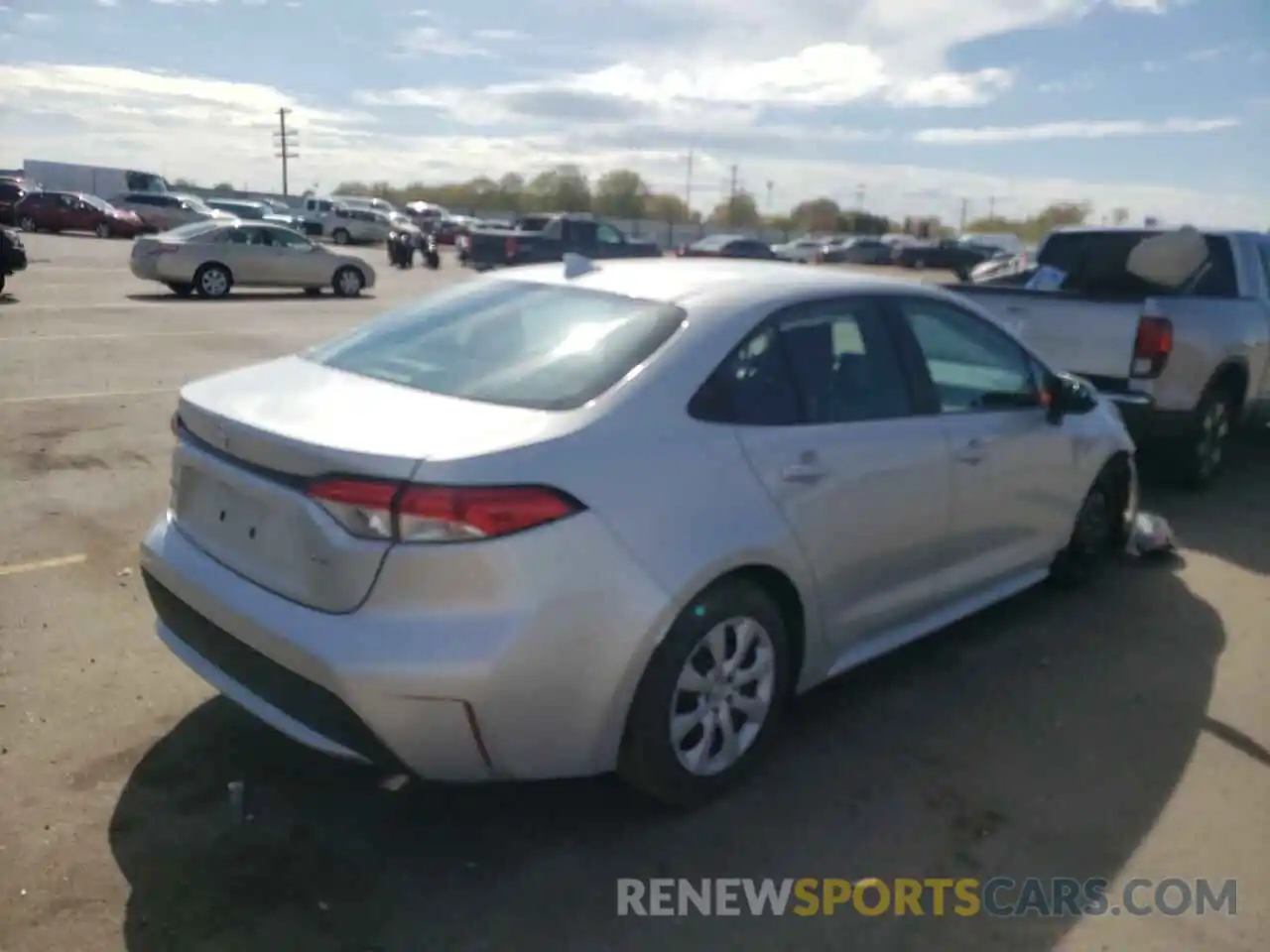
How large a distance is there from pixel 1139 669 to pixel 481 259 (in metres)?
28.7

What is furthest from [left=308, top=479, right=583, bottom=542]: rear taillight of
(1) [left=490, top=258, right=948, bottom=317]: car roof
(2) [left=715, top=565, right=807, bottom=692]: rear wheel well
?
(1) [left=490, top=258, right=948, bottom=317]: car roof

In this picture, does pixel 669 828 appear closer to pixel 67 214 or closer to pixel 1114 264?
pixel 1114 264

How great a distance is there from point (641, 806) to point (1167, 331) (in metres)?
5.18

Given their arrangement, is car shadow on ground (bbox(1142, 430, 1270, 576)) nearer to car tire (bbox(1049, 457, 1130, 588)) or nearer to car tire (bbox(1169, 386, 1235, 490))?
car tire (bbox(1169, 386, 1235, 490))

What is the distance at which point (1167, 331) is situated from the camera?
6773 millimetres

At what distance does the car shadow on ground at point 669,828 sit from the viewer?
2.82 meters

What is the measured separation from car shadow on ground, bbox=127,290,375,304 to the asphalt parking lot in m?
14.3

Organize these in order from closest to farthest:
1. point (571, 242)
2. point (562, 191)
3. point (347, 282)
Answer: point (347, 282) < point (571, 242) < point (562, 191)

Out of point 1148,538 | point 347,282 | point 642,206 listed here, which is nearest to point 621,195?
point 642,206

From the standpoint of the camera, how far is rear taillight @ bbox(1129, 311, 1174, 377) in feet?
22.2

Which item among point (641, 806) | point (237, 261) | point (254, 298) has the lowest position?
point (254, 298)

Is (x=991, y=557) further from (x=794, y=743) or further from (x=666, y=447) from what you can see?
(x=666, y=447)

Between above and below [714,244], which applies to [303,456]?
above

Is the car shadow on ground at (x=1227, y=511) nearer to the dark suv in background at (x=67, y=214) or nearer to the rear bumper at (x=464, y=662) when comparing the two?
the rear bumper at (x=464, y=662)
